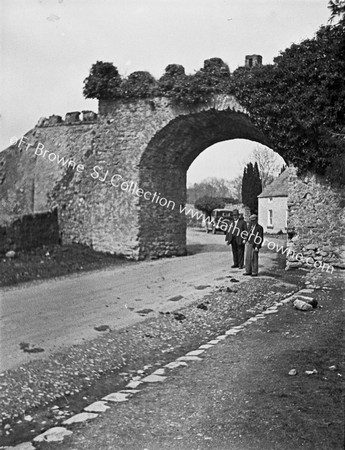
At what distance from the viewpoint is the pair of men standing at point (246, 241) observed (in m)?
12.9

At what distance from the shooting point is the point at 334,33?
13070 mm

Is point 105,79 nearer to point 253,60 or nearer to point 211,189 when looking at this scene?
point 253,60

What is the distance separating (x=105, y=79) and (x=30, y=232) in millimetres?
5176

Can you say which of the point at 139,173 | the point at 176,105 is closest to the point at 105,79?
the point at 176,105

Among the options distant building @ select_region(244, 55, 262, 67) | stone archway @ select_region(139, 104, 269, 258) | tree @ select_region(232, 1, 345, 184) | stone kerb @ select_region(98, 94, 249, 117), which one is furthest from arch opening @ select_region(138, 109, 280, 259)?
distant building @ select_region(244, 55, 262, 67)

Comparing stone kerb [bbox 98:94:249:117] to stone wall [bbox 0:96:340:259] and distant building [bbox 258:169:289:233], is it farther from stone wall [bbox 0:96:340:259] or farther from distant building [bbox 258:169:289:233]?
distant building [bbox 258:169:289:233]

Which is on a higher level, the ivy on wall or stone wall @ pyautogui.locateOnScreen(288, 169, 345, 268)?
the ivy on wall

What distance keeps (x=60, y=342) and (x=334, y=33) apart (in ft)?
32.7

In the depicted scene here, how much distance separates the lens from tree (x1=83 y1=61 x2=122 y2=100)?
16.7m

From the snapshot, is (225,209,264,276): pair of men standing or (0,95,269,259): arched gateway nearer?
(225,209,264,276): pair of men standing

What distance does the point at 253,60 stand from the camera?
49.5ft

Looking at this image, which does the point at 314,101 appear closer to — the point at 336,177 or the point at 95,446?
the point at 336,177

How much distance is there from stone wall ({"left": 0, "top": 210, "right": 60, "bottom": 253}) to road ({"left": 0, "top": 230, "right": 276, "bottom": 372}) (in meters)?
2.93

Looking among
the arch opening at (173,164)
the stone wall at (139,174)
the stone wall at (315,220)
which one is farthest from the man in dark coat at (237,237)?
the arch opening at (173,164)
